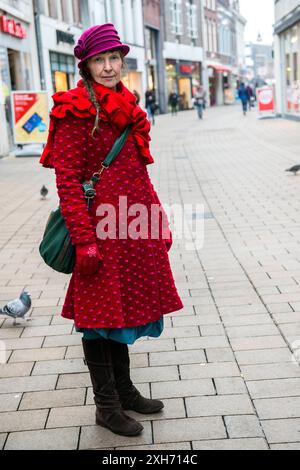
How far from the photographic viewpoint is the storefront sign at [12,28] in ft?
63.9

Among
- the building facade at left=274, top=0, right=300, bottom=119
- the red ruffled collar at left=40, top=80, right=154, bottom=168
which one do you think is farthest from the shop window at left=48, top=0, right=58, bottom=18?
the red ruffled collar at left=40, top=80, right=154, bottom=168

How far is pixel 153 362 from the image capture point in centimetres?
409

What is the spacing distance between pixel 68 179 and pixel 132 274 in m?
0.53

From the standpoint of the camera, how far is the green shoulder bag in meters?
3.01

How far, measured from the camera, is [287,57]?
97.7ft

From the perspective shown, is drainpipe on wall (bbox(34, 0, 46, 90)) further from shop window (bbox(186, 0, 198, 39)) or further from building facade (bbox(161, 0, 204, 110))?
shop window (bbox(186, 0, 198, 39))

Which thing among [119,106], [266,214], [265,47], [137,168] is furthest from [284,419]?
[265,47]

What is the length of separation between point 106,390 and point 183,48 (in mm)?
49571

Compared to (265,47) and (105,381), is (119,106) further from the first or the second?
(265,47)

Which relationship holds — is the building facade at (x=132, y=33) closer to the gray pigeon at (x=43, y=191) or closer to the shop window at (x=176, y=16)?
the shop window at (x=176, y=16)

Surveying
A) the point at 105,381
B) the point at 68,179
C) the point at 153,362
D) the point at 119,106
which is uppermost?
the point at 119,106

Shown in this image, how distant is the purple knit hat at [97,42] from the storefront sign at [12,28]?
57.8ft

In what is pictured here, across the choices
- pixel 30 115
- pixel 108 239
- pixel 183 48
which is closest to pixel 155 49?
pixel 183 48

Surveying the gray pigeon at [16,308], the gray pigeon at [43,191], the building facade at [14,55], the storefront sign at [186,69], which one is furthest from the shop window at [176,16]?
the gray pigeon at [16,308]
